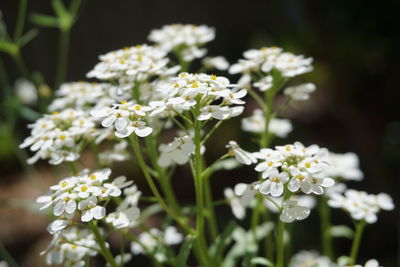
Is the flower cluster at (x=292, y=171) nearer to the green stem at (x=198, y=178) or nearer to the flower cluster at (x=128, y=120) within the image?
the green stem at (x=198, y=178)

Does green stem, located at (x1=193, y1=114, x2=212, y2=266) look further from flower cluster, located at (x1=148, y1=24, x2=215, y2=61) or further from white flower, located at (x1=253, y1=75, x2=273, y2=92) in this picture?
flower cluster, located at (x1=148, y1=24, x2=215, y2=61)

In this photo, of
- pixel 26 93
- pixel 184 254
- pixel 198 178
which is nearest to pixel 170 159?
pixel 198 178

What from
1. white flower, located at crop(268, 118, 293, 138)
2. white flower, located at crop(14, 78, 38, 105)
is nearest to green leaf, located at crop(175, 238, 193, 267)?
white flower, located at crop(268, 118, 293, 138)

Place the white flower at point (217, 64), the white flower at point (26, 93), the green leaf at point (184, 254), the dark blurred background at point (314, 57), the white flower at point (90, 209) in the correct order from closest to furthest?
1. the white flower at point (90, 209)
2. the green leaf at point (184, 254)
3. the white flower at point (217, 64)
4. the white flower at point (26, 93)
5. the dark blurred background at point (314, 57)

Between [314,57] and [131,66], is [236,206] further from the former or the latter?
[314,57]

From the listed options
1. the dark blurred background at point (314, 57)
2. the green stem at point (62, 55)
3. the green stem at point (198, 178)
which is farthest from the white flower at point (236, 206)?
the green stem at point (62, 55)

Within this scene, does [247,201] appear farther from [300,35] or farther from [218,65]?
[300,35]
